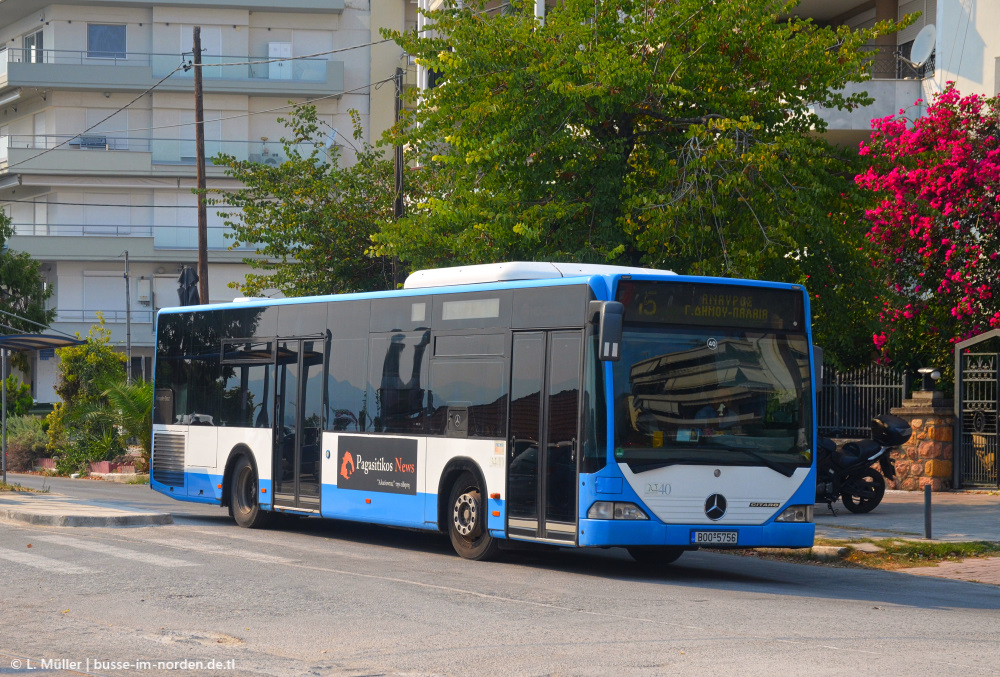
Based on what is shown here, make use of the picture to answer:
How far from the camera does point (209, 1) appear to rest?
53.8m

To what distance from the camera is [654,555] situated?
569 inches

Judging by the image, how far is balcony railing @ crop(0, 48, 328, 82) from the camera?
178 ft

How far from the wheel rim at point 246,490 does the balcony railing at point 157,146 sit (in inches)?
1457

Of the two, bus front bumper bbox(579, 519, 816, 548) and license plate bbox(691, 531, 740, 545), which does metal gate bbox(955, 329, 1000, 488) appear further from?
license plate bbox(691, 531, 740, 545)

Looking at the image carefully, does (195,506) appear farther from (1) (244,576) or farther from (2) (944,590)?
(2) (944,590)

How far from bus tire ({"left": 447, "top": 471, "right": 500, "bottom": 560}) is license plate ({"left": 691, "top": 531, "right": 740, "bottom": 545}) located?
2245 mm

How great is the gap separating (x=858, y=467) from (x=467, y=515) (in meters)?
7.83

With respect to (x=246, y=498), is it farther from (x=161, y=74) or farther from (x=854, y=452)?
(x=161, y=74)

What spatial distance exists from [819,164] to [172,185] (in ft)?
131

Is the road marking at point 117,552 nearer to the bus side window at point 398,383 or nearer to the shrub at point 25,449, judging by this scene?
the bus side window at point 398,383

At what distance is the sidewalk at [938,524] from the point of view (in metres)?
14.3

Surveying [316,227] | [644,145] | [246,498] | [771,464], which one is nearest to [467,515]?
[771,464]

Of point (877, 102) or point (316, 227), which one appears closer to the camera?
point (316, 227)

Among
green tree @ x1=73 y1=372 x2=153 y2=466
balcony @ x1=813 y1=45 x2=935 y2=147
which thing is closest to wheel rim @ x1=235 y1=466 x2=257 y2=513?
green tree @ x1=73 y1=372 x2=153 y2=466
